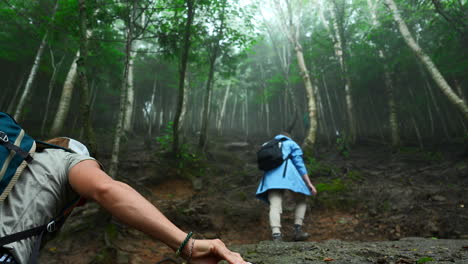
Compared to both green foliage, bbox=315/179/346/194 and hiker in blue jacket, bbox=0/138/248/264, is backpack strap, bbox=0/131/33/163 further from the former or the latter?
green foliage, bbox=315/179/346/194

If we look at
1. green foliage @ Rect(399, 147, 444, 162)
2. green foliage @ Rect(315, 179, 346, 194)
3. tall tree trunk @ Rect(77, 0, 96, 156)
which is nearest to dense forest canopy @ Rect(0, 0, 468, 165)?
tall tree trunk @ Rect(77, 0, 96, 156)

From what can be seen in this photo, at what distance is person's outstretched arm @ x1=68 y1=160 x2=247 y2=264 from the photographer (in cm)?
113

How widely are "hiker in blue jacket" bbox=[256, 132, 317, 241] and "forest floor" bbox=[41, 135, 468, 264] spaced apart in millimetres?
633

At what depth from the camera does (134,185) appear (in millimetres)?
6762

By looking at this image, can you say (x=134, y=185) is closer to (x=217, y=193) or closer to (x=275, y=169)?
(x=217, y=193)

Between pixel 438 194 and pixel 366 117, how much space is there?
1695 centimetres

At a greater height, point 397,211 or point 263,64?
point 263,64

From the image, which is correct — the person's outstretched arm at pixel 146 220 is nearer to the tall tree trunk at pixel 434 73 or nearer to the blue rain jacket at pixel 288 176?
the blue rain jacket at pixel 288 176

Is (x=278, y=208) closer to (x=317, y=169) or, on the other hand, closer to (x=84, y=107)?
(x=84, y=107)

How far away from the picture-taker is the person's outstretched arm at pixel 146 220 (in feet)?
3.70

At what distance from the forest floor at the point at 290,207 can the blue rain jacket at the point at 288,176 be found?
42.0 inches

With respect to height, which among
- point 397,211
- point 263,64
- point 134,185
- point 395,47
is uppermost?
point 263,64

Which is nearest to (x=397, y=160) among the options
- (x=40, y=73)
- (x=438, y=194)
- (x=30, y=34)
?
(x=438, y=194)

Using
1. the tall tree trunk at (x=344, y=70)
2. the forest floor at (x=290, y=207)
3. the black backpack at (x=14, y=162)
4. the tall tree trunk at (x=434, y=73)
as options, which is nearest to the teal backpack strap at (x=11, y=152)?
the black backpack at (x=14, y=162)
